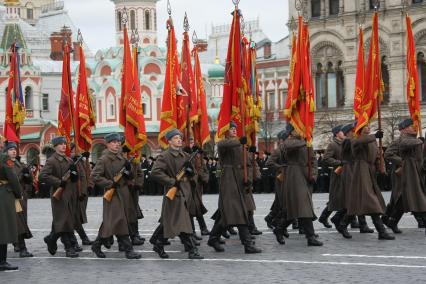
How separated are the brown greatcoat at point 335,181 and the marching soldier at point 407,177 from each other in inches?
30.1

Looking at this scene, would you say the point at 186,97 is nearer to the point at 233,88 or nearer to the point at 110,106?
the point at 233,88

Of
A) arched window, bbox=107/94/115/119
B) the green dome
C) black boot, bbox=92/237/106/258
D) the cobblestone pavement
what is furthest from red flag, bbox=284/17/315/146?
arched window, bbox=107/94/115/119

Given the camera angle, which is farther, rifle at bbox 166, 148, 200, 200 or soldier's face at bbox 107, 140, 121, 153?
soldier's face at bbox 107, 140, 121, 153

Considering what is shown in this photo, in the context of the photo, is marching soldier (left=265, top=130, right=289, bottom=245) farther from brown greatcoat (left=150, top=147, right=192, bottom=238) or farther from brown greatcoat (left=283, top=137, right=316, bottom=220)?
brown greatcoat (left=150, top=147, right=192, bottom=238)

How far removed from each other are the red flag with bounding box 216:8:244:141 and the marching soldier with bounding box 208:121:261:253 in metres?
0.48

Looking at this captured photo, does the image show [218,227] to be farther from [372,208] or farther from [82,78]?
[82,78]

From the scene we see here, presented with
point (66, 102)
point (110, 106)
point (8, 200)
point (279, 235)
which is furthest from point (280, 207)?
point (110, 106)

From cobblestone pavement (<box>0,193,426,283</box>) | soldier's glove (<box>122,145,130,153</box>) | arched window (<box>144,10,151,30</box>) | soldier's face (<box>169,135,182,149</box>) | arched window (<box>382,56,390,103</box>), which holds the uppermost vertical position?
arched window (<box>144,10,151,30</box>)

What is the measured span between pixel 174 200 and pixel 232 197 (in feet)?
2.92

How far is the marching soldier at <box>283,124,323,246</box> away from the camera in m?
16.0

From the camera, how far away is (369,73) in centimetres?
1895

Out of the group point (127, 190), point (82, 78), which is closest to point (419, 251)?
point (127, 190)

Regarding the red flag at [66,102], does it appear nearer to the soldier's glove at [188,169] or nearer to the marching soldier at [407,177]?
the soldier's glove at [188,169]

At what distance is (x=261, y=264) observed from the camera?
1409cm
